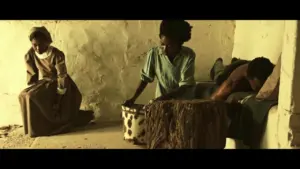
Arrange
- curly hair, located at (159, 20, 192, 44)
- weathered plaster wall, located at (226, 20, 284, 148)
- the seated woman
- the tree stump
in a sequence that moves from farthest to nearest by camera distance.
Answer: the seated woman
curly hair, located at (159, 20, 192, 44)
weathered plaster wall, located at (226, 20, 284, 148)
the tree stump

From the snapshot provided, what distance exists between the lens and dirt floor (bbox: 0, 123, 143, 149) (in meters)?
3.14

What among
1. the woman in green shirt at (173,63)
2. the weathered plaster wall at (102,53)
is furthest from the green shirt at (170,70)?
the weathered plaster wall at (102,53)

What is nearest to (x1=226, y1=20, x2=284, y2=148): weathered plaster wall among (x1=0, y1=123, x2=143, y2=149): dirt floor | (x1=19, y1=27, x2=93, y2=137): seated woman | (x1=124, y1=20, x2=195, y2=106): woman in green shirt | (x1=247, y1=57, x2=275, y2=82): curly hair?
(x1=247, y1=57, x2=275, y2=82): curly hair

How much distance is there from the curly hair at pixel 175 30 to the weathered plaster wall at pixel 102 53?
→ 5.25 ft

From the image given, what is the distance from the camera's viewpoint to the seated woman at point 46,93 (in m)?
3.46

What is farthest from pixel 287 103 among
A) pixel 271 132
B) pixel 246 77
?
pixel 246 77

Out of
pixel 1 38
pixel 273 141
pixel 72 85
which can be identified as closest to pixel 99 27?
pixel 72 85

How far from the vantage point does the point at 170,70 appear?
8.79 ft

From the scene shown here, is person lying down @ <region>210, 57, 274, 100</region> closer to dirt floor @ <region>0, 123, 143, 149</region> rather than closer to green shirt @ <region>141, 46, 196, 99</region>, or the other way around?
green shirt @ <region>141, 46, 196, 99</region>

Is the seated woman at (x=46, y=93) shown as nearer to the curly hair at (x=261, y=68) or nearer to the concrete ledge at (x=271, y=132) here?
the curly hair at (x=261, y=68)

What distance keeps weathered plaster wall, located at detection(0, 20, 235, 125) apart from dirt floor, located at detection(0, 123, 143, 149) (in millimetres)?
459

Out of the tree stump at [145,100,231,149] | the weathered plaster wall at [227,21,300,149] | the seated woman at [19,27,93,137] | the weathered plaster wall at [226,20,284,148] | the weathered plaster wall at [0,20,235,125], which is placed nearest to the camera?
the weathered plaster wall at [227,21,300,149]
